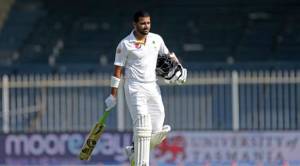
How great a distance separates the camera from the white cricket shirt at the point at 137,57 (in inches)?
440

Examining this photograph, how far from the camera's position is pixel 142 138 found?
1109 centimetres

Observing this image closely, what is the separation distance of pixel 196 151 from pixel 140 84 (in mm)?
7164

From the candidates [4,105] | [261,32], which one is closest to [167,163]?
[4,105]

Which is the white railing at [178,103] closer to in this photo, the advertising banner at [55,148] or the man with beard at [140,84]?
the advertising banner at [55,148]

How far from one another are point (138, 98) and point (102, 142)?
7444mm

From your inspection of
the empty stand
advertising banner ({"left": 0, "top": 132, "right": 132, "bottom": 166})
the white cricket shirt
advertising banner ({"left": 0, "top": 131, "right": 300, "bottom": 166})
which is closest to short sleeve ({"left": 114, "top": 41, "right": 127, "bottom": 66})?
the white cricket shirt

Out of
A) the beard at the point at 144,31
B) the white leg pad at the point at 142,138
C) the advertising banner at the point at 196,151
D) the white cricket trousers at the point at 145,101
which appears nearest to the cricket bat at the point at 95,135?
the white cricket trousers at the point at 145,101

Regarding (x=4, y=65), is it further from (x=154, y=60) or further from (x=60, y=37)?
(x=154, y=60)

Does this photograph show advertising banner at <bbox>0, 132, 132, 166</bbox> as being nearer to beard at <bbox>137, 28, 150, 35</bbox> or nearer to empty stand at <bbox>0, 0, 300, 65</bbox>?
empty stand at <bbox>0, 0, 300, 65</bbox>

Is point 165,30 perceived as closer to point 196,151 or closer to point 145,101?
point 196,151

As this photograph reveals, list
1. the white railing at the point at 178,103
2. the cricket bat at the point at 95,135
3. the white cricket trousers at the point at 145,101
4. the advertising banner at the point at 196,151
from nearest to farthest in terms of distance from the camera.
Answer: the white cricket trousers at the point at 145,101 < the cricket bat at the point at 95,135 < the advertising banner at the point at 196,151 < the white railing at the point at 178,103

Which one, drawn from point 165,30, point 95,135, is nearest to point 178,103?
point 165,30

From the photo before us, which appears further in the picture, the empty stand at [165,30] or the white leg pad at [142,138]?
the empty stand at [165,30]

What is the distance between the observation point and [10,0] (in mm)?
28672
